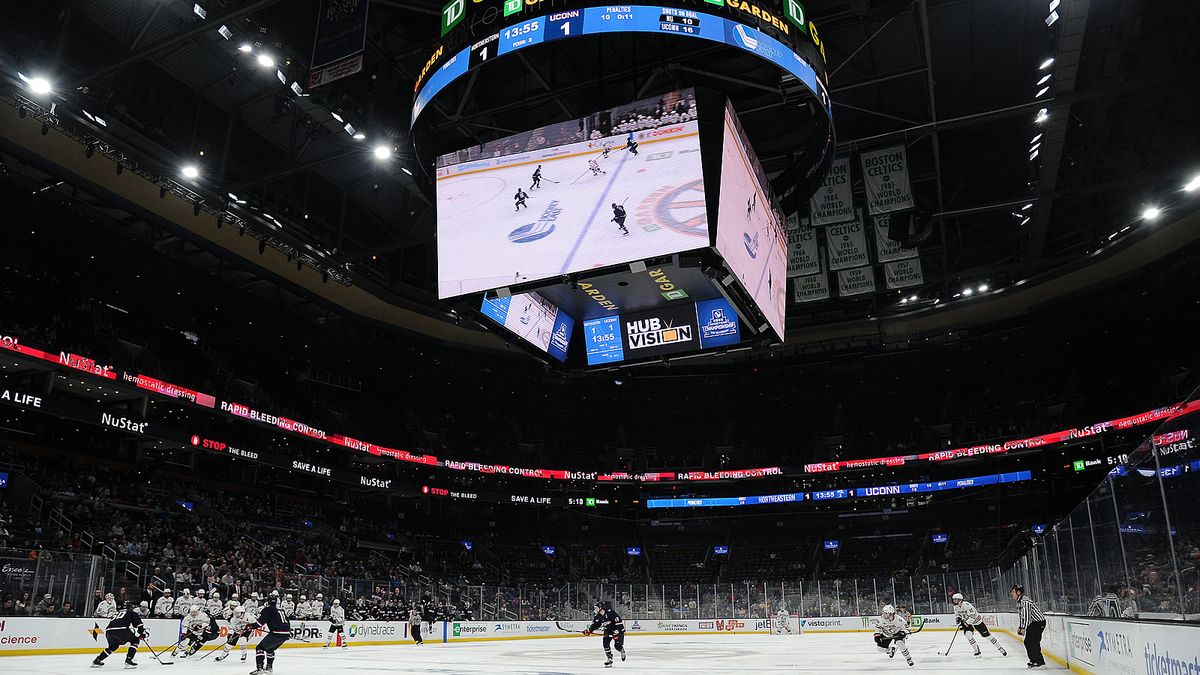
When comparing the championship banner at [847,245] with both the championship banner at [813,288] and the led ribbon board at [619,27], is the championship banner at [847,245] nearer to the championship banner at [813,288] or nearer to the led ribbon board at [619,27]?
Result: the championship banner at [813,288]

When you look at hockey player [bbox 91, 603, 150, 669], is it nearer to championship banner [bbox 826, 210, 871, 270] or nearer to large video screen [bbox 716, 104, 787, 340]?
large video screen [bbox 716, 104, 787, 340]

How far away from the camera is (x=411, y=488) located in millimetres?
40594

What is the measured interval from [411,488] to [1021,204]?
28.7 metres

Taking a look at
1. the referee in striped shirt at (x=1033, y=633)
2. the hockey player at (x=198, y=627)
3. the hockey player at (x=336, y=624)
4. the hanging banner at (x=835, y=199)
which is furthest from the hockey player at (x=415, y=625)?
the referee in striped shirt at (x=1033, y=633)

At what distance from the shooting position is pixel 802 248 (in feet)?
73.9

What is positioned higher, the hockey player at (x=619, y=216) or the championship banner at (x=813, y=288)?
the championship banner at (x=813, y=288)

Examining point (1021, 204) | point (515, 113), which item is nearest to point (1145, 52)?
point (1021, 204)

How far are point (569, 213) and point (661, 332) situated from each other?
142 inches

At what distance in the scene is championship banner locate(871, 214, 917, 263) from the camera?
71.5 feet

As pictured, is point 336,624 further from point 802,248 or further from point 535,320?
point 802,248

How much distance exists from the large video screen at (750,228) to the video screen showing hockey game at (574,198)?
62 centimetres

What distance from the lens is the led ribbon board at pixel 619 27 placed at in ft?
44.5

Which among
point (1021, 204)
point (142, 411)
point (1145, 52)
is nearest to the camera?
point (1145, 52)

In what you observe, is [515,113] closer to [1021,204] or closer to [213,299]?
[1021,204]
